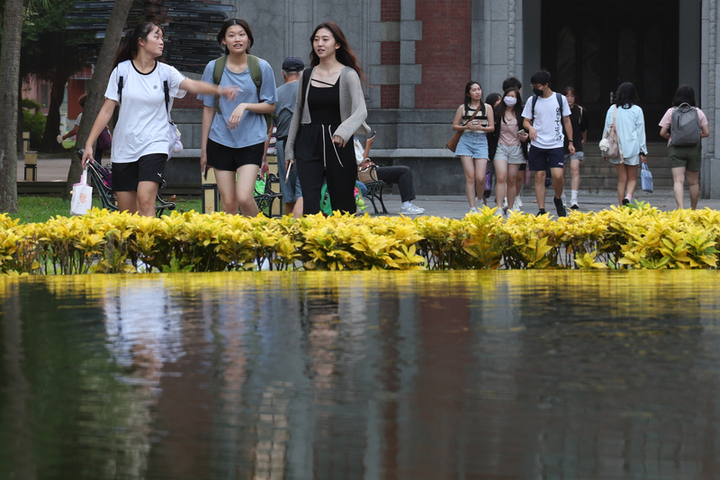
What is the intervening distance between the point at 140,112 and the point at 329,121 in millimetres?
1496

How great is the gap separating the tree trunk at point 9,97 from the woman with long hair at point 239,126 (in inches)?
242

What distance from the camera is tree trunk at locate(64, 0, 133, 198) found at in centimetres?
1555

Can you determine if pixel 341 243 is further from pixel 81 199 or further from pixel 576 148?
pixel 576 148

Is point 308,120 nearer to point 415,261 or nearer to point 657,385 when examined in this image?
point 415,261

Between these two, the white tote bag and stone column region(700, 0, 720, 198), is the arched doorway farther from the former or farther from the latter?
the white tote bag

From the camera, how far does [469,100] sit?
14.0 m

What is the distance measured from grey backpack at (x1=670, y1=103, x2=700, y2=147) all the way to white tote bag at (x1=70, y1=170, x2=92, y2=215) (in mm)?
8318

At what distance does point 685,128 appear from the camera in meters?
13.4

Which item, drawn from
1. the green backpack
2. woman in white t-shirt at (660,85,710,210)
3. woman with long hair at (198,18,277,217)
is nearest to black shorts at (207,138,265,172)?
woman with long hair at (198,18,277,217)

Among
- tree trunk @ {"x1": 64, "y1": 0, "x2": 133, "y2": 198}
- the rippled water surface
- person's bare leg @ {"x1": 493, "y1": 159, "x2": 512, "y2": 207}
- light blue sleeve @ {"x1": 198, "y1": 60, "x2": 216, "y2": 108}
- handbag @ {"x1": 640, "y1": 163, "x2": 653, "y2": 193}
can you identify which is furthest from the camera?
tree trunk @ {"x1": 64, "y1": 0, "x2": 133, "y2": 198}

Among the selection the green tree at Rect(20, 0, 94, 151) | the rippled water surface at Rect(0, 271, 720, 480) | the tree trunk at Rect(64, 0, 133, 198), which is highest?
the green tree at Rect(20, 0, 94, 151)

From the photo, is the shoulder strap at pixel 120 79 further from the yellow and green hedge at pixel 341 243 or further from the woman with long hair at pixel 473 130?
the woman with long hair at pixel 473 130

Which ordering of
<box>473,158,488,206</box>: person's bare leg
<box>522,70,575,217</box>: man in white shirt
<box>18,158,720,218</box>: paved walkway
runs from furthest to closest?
<box>18,158,720,218</box>: paved walkway, <box>473,158,488,206</box>: person's bare leg, <box>522,70,575,217</box>: man in white shirt

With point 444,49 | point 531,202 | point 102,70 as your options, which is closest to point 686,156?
point 531,202
